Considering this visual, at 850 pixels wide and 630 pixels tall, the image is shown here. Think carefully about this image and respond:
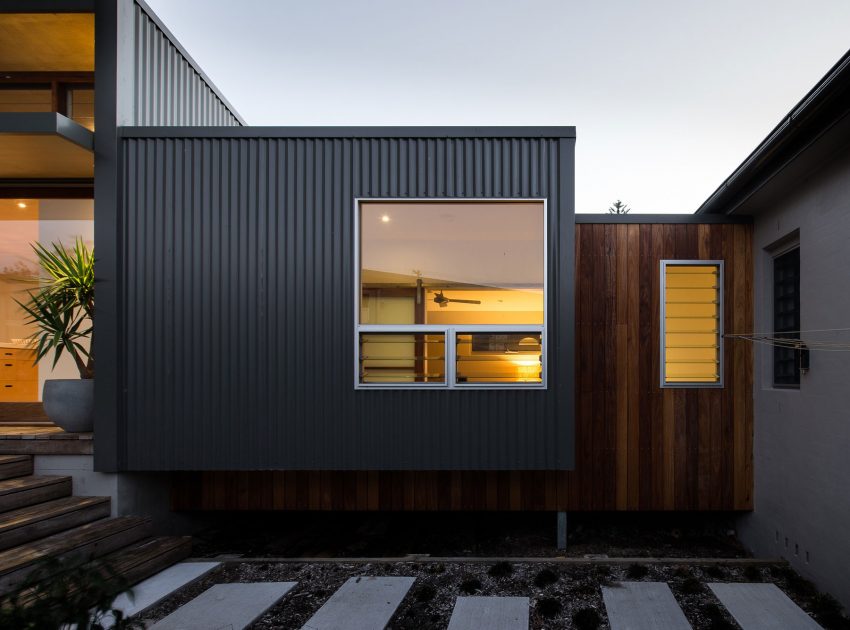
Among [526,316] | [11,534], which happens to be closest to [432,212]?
[526,316]

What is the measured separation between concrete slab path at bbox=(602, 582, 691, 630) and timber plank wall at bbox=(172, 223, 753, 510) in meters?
1.12

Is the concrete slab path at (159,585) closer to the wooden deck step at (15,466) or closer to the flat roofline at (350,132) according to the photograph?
the wooden deck step at (15,466)

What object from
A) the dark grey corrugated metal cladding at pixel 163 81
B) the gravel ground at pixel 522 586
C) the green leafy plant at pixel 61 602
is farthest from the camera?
the dark grey corrugated metal cladding at pixel 163 81

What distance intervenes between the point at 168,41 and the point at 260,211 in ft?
6.98

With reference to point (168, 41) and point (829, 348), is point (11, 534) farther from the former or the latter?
point (829, 348)

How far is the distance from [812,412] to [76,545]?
481 cm

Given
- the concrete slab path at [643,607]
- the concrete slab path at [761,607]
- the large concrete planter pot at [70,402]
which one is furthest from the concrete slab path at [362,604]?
the large concrete planter pot at [70,402]

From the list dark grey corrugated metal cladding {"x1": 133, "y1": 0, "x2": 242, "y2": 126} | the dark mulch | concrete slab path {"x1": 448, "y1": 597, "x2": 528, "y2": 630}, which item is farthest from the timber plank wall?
dark grey corrugated metal cladding {"x1": 133, "y1": 0, "x2": 242, "y2": 126}

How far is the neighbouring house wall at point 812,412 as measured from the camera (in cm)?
314

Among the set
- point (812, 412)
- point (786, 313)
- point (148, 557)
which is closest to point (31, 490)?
point (148, 557)

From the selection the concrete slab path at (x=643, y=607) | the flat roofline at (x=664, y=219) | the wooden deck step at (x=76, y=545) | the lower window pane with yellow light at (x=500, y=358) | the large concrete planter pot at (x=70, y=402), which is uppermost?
the flat roofline at (x=664, y=219)

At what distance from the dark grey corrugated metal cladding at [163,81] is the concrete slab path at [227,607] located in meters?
3.55

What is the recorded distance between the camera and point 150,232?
3.98 meters

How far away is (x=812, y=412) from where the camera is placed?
3498 millimetres
